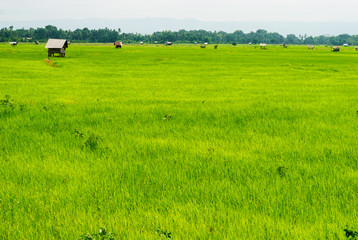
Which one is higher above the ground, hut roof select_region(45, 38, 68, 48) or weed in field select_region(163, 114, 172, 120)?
hut roof select_region(45, 38, 68, 48)

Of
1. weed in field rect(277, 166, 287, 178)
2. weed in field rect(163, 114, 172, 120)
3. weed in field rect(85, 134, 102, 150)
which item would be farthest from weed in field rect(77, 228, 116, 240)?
weed in field rect(163, 114, 172, 120)

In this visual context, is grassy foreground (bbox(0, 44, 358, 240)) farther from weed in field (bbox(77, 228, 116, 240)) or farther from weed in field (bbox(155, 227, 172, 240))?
weed in field (bbox(77, 228, 116, 240))

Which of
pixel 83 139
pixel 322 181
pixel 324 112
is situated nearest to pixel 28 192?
pixel 83 139

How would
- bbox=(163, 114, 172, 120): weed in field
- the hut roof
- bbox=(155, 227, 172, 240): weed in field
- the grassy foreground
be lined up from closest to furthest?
bbox=(155, 227, 172, 240): weed in field, the grassy foreground, bbox=(163, 114, 172, 120): weed in field, the hut roof

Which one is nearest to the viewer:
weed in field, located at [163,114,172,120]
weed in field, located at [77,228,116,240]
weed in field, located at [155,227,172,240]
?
weed in field, located at [77,228,116,240]

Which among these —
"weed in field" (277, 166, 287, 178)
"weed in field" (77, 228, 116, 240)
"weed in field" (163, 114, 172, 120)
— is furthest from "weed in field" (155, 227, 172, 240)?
"weed in field" (163, 114, 172, 120)

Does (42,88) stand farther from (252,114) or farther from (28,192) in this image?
(28,192)

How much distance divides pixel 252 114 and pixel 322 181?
5876 mm

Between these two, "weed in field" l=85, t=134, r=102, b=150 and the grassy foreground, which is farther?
"weed in field" l=85, t=134, r=102, b=150

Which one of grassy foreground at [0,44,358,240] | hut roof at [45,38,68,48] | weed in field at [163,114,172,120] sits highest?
hut roof at [45,38,68,48]

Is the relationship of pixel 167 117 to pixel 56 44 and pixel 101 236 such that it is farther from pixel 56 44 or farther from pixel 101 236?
pixel 56 44

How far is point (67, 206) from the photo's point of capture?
4785 millimetres

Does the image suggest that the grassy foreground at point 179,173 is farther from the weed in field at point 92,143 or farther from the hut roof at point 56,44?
the hut roof at point 56,44

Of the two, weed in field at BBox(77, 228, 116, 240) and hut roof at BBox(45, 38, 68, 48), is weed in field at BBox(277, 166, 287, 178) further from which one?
hut roof at BBox(45, 38, 68, 48)
